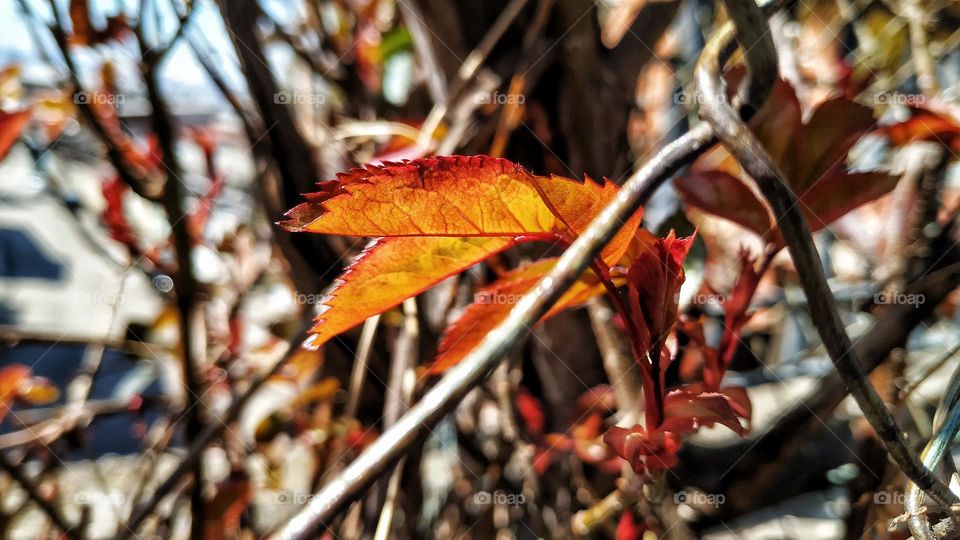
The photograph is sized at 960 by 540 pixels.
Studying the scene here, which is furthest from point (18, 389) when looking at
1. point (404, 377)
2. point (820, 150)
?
point (820, 150)

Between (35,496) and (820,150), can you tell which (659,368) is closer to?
(820,150)

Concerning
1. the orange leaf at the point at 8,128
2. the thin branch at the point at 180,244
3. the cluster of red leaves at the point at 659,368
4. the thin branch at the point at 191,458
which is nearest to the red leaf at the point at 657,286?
the cluster of red leaves at the point at 659,368

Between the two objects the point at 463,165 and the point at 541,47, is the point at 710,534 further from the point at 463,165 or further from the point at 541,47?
the point at 463,165

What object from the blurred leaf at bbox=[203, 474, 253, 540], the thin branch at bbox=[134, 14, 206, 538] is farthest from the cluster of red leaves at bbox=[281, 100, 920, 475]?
the blurred leaf at bbox=[203, 474, 253, 540]

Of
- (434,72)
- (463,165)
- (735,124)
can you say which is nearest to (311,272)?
(434,72)

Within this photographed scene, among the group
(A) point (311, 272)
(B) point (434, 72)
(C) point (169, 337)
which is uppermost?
(B) point (434, 72)

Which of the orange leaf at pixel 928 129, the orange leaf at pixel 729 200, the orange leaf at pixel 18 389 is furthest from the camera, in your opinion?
the orange leaf at pixel 18 389

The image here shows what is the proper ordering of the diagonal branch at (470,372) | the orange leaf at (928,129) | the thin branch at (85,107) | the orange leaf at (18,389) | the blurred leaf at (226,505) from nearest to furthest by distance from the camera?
the diagonal branch at (470,372)
the orange leaf at (928,129)
the thin branch at (85,107)
the blurred leaf at (226,505)
the orange leaf at (18,389)

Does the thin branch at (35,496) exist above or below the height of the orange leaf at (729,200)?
below

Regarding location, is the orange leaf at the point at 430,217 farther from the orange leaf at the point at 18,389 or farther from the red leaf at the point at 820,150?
the orange leaf at the point at 18,389
